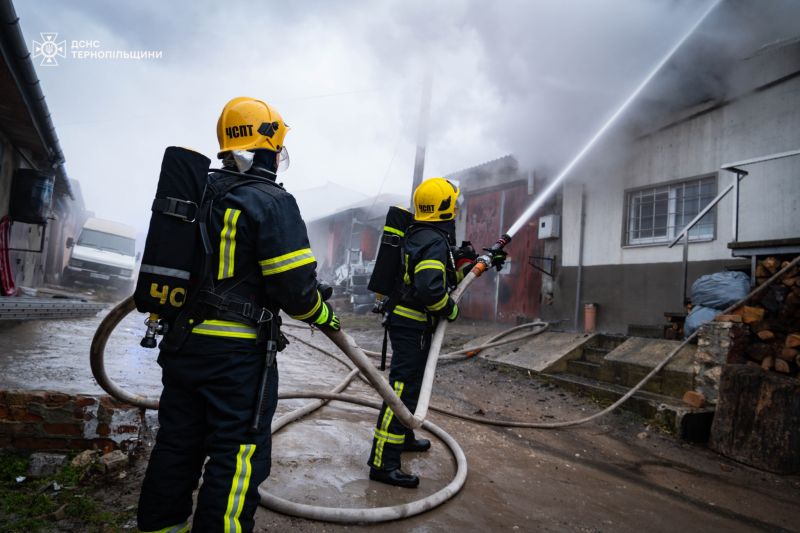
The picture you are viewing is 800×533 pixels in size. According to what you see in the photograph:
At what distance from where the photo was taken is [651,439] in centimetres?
427

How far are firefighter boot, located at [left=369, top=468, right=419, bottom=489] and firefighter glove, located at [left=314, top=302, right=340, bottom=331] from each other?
48.8 inches

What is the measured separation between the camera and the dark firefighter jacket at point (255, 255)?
5.95 feet

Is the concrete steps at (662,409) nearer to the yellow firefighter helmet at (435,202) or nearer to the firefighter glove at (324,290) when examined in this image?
the yellow firefighter helmet at (435,202)

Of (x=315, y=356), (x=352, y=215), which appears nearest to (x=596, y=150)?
(x=315, y=356)

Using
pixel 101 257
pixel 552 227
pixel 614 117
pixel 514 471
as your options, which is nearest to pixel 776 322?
pixel 514 471

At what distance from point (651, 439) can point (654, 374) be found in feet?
2.23

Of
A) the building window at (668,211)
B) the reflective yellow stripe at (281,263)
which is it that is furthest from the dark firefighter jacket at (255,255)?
the building window at (668,211)

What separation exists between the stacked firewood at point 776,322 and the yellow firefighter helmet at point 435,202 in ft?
10.8

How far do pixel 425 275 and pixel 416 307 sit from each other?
323 mm

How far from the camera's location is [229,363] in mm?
1765

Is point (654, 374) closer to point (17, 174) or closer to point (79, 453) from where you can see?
point (79, 453)

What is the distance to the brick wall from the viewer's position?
2.49 m

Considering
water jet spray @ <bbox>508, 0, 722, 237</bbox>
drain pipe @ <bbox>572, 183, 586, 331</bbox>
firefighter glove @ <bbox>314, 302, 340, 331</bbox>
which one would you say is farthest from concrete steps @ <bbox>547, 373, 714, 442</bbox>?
firefighter glove @ <bbox>314, 302, 340, 331</bbox>

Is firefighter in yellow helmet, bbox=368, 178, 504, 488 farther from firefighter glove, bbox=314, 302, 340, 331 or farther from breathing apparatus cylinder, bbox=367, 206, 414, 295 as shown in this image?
firefighter glove, bbox=314, 302, 340, 331
